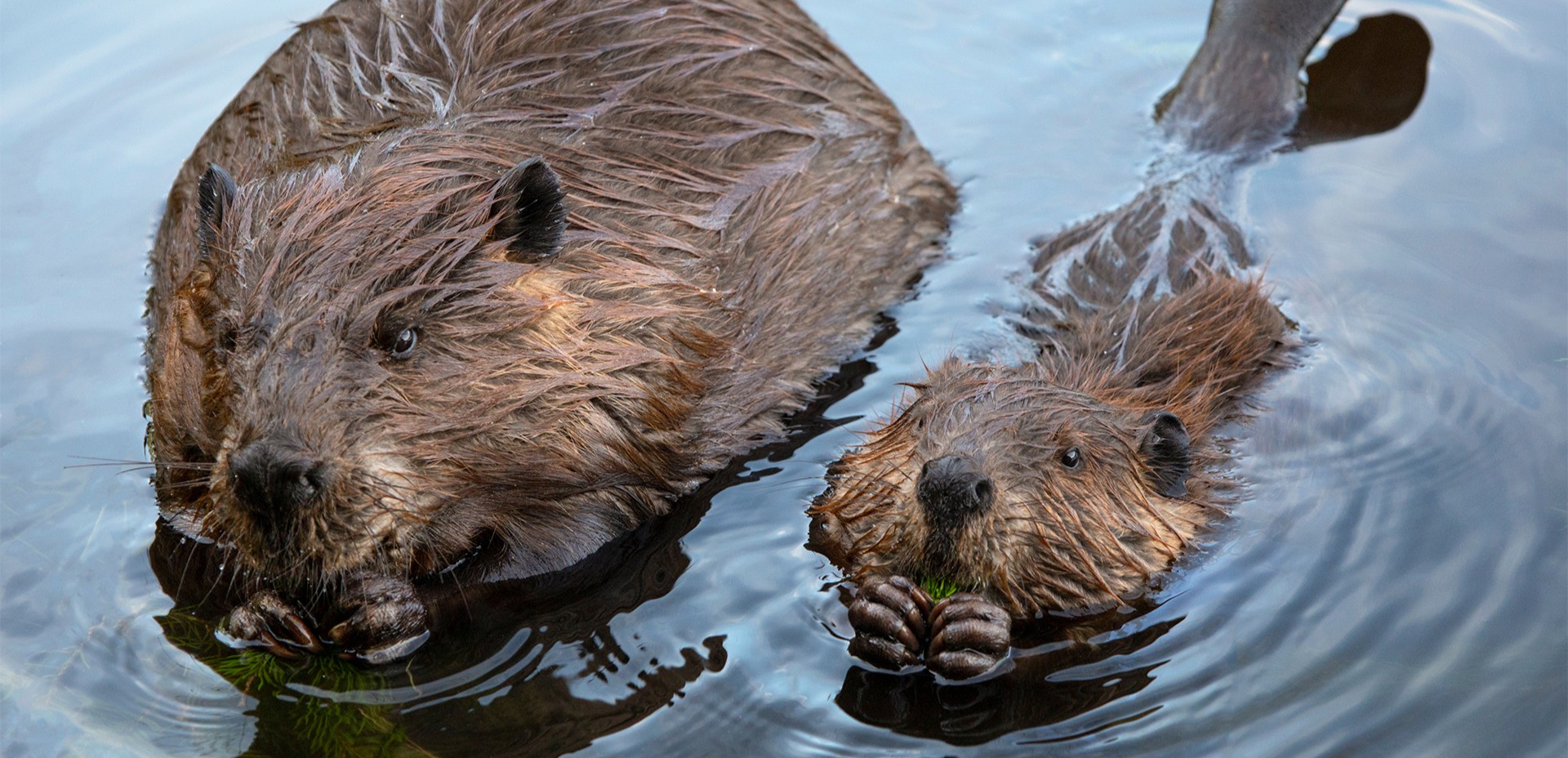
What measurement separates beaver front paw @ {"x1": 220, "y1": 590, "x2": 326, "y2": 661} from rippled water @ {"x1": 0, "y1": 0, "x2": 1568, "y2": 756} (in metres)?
0.06

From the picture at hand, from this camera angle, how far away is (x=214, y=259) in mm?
3713

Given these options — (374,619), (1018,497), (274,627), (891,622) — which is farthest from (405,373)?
(1018,497)

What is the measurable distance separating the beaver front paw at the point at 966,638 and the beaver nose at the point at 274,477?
4.35 feet

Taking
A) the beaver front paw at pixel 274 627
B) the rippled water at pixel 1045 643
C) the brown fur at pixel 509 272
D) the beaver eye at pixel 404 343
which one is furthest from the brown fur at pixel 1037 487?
the beaver front paw at pixel 274 627

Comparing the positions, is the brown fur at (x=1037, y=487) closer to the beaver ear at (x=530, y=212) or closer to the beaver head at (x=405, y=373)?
the beaver head at (x=405, y=373)

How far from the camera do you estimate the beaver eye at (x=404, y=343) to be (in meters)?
3.58

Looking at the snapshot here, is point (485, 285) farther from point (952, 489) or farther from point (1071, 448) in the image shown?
point (1071, 448)

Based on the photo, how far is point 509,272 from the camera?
3723mm

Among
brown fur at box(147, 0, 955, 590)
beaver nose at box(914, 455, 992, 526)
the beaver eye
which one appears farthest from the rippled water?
the beaver eye

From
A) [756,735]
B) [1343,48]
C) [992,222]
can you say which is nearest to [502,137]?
[756,735]

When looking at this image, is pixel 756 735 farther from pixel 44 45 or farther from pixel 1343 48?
pixel 44 45

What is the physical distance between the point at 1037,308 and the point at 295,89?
214 centimetres

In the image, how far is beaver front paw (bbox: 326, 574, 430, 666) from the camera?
362cm

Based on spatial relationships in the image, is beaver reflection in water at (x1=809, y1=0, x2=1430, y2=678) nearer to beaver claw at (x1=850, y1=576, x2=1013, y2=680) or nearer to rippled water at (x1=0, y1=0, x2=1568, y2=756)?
beaver claw at (x1=850, y1=576, x2=1013, y2=680)
